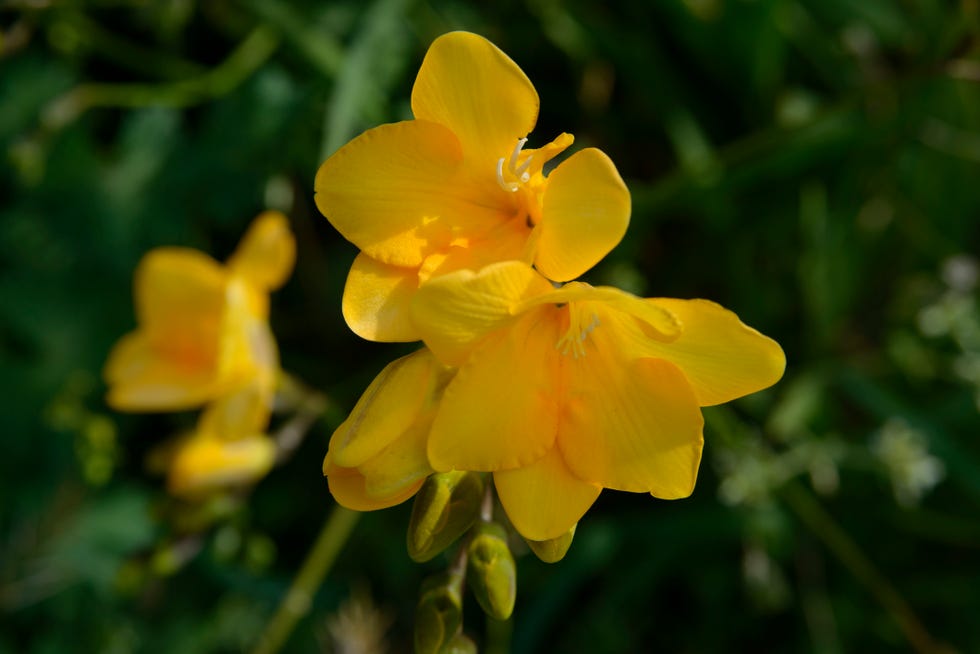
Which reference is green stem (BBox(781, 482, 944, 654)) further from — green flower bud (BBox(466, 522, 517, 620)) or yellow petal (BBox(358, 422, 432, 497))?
yellow petal (BBox(358, 422, 432, 497))

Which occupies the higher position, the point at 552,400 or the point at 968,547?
the point at 552,400

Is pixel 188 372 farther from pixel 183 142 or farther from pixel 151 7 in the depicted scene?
pixel 151 7

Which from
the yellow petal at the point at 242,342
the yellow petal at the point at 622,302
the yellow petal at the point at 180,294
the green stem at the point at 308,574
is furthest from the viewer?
the green stem at the point at 308,574

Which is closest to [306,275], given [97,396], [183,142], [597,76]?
[183,142]

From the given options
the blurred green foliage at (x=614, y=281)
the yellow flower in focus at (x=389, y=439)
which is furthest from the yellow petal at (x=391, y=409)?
the blurred green foliage at (x=614, y=281)

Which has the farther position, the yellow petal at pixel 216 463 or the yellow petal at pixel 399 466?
the yellow petal at pixel 216 463

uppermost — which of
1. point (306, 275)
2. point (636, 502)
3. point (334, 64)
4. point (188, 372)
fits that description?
point (334, 64)

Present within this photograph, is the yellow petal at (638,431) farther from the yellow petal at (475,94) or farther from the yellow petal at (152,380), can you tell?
the yellow petal at (152,380)

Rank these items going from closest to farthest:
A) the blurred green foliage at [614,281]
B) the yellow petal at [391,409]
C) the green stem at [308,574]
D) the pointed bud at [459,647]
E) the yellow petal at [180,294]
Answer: the yellow petal at [391,409] < the pointed bud at [459,647] < the yellow petal at [180,294] < the green stem at [308,574] < the blurred green foliage at [614,281]
